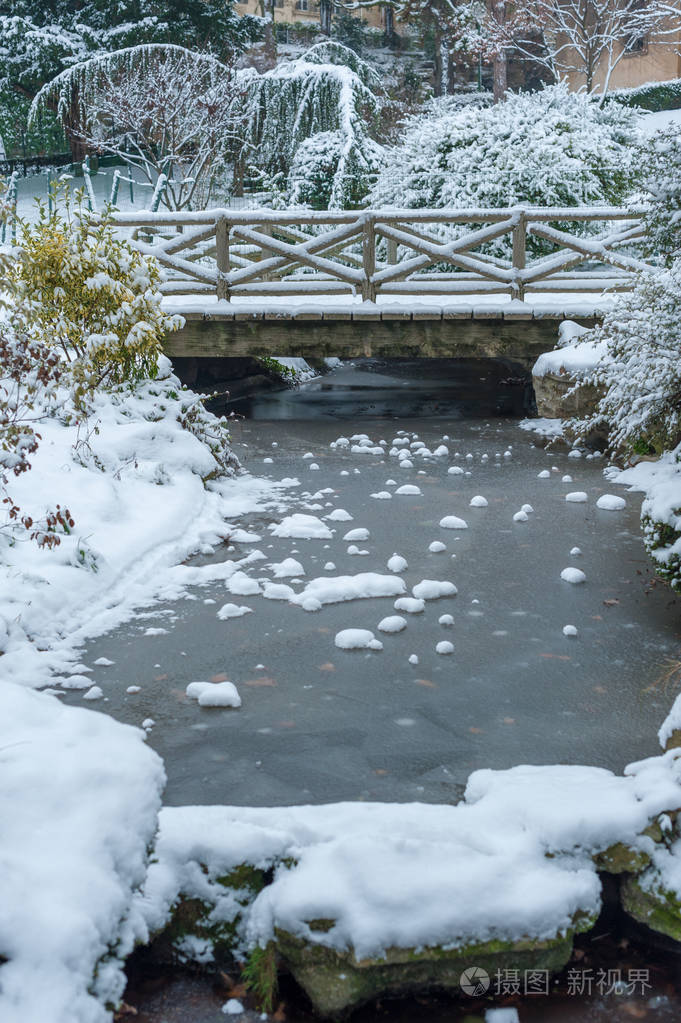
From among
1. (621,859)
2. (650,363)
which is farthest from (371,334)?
(621,859)

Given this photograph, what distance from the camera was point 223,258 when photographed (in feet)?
37.6

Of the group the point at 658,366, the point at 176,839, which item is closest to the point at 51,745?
the point at 176,839

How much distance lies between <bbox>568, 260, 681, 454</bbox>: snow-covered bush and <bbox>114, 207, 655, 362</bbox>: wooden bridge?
3310mm

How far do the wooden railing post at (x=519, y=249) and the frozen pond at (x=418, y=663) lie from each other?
4.24 meters

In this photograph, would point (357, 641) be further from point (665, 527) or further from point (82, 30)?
point (82, 30)

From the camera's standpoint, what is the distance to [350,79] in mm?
20953

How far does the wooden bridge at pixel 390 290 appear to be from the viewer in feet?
35.7

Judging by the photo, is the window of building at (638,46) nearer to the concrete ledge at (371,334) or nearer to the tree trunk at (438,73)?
the tree trunk at (438,73)

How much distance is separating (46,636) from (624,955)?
3.21 m

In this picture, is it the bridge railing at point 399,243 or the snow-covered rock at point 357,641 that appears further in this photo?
the bridge railing at point 399,243

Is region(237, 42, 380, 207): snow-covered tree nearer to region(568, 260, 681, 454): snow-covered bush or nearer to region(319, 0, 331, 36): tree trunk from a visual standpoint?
region(568, 260, 681, 454): snow-covered bush

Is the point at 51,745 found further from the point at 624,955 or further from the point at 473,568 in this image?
the point at 473,568

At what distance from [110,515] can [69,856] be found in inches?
157

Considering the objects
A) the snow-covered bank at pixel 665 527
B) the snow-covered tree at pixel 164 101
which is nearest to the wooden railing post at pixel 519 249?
the snow-covered bank at pixel 665 527
